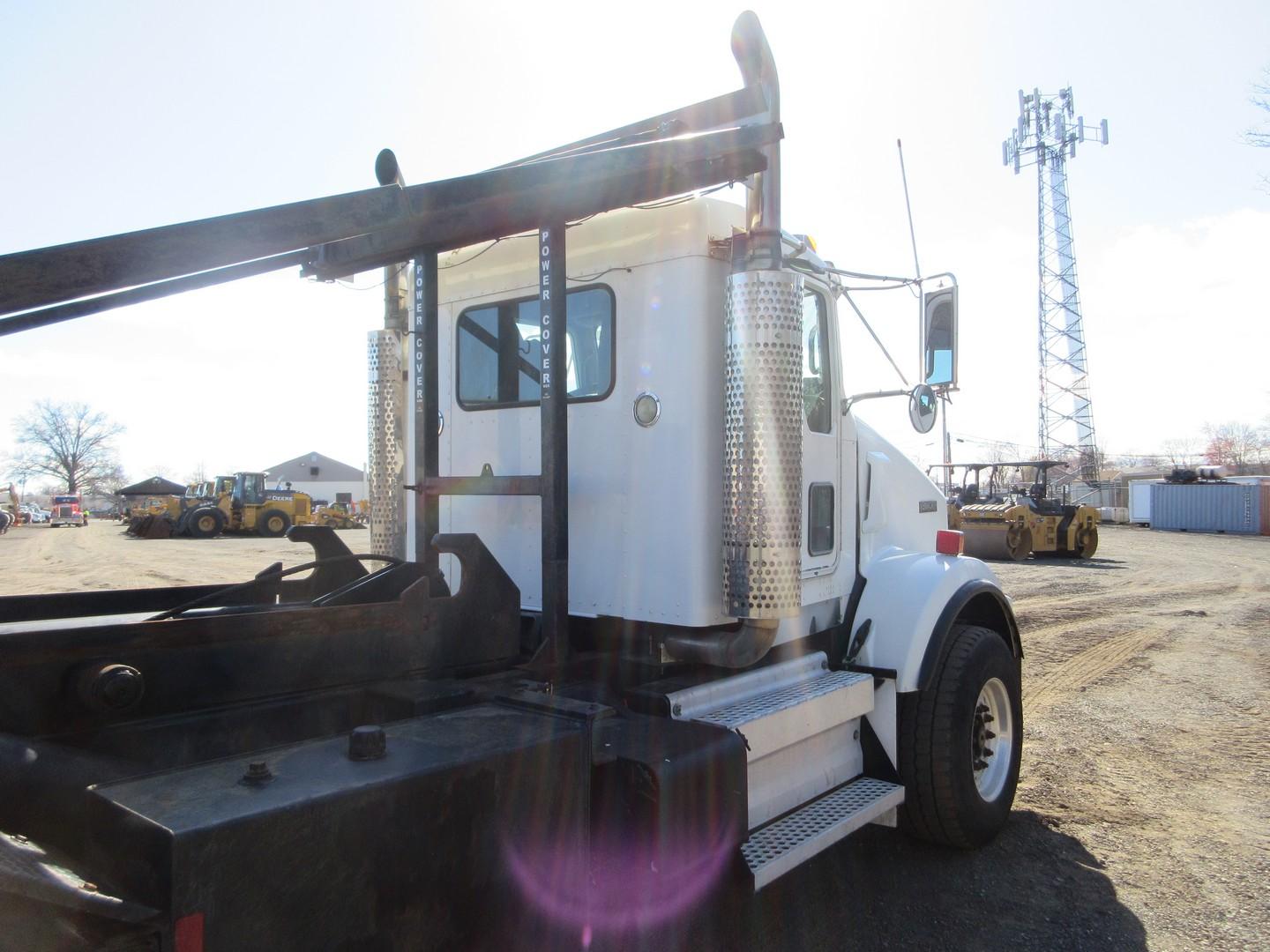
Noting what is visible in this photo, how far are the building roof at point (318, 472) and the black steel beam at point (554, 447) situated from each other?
293 feet

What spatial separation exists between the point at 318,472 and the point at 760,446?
298ft

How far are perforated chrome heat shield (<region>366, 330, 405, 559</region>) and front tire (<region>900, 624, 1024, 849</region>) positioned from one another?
2.56 metres

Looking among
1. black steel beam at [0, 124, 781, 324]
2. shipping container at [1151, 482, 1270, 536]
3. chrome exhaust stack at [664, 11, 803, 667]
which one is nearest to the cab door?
chrome exhaust stack at [664, 11, 803, 667]

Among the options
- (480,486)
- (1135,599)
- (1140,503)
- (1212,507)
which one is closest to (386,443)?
(480,486)

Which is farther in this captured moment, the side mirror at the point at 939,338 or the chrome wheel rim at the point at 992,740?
the chrome wheel rim at the point at 992,740

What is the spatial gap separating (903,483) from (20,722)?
161 inches

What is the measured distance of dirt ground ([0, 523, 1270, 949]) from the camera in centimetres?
364

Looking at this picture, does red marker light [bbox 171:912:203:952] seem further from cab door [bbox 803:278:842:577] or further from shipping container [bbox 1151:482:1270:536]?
shipping container [bbox 1151:482:1270:536]

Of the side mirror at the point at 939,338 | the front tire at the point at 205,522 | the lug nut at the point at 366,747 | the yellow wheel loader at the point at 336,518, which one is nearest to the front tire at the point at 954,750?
the side mirror at the point at 939,338

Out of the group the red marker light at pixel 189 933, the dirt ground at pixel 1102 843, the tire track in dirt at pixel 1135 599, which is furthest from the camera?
the tire track in dirt at pixel 1135 599

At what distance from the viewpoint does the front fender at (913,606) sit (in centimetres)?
409

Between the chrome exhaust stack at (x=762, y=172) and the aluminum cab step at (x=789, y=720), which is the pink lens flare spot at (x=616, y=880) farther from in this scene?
the chrome exhaust stack at (x=762, y=172)

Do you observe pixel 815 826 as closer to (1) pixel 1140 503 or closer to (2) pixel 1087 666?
(2) pixel 1087 666

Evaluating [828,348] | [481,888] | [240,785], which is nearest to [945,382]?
[828,348]
